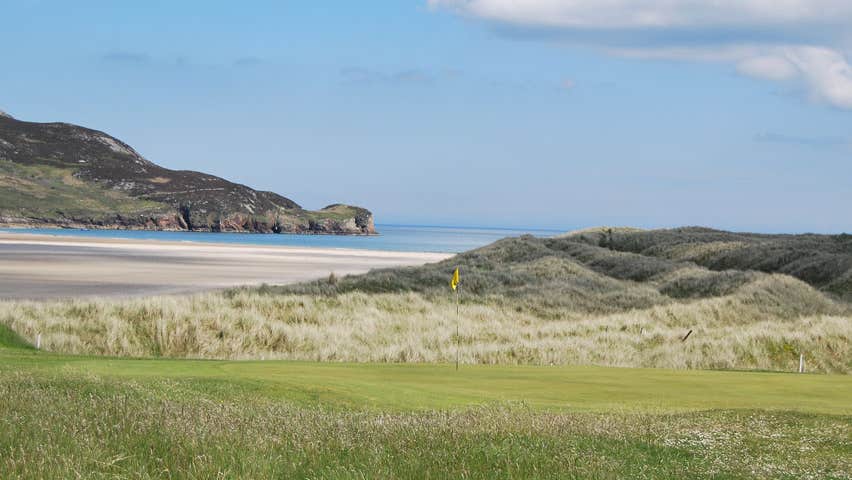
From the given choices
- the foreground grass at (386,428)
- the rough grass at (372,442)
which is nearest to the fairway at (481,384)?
the foreground grass at (386,428)

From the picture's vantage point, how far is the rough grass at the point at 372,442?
612 cm

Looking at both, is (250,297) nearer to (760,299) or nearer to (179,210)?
(760,299)

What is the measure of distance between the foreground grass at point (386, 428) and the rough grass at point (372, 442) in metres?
0.02

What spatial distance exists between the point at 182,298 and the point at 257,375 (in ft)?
58.9

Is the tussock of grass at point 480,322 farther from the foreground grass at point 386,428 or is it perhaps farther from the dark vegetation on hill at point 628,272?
the foreground grass at point 386,428

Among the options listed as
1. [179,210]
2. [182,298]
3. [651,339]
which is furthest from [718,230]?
[179,210]

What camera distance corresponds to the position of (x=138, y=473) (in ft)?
18.7

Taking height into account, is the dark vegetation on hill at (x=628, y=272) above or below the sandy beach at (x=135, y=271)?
above

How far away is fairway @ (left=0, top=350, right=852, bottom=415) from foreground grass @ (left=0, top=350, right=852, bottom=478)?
50 millimetres

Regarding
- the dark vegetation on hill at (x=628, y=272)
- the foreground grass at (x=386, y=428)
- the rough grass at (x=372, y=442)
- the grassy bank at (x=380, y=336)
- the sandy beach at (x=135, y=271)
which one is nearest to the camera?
the rough grass at (x=372, y=442)

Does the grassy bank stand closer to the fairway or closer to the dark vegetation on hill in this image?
the dark vegetation on hill

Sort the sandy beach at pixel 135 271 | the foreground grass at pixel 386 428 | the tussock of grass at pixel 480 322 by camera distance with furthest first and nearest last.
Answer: the sandy beach at pixel 135 271, the tussock of grass at pixel 480 322, the foreground grass at pixel 386 428

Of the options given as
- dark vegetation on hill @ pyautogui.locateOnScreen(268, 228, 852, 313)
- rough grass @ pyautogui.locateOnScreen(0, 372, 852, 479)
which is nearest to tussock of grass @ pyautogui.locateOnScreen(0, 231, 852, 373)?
dark vegetation on hill @ pyautogui.locateOnScreen(268, 228, 852, 313)

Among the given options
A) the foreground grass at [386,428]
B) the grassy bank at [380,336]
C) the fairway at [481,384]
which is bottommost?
the grassy bank at [380,336]
